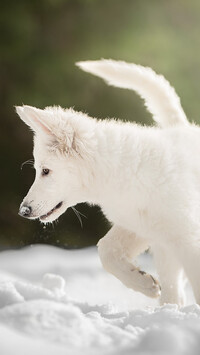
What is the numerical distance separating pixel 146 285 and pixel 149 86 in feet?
4.67

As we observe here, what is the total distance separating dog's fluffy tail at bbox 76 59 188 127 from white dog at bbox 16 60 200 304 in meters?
0.65

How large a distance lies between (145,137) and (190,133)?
0.34m

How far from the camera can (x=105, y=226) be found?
710 cm

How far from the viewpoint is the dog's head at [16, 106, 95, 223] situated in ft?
11.7

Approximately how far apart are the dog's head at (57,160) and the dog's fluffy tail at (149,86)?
84 cm

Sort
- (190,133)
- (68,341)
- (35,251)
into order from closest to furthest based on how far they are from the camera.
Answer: (68,341) < (190,133) < (35,251)

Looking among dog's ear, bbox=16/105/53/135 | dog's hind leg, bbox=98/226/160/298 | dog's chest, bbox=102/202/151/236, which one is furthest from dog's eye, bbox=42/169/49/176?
dog's hind leg, bbox=98/226/160/298

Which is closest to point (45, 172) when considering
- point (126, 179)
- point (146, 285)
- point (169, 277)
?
point (126, 179)

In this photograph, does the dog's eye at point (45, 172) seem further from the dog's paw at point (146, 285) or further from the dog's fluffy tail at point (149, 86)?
the dog's fluffy tail at point (149, 86)

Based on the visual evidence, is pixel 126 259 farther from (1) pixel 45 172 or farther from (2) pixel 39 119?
(2) pixel 39 119

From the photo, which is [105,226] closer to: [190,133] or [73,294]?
[73,294]

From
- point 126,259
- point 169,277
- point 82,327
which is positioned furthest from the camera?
point 169,277

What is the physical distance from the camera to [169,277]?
4.03m

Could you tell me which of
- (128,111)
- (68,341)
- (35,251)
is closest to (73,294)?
(35,251)
